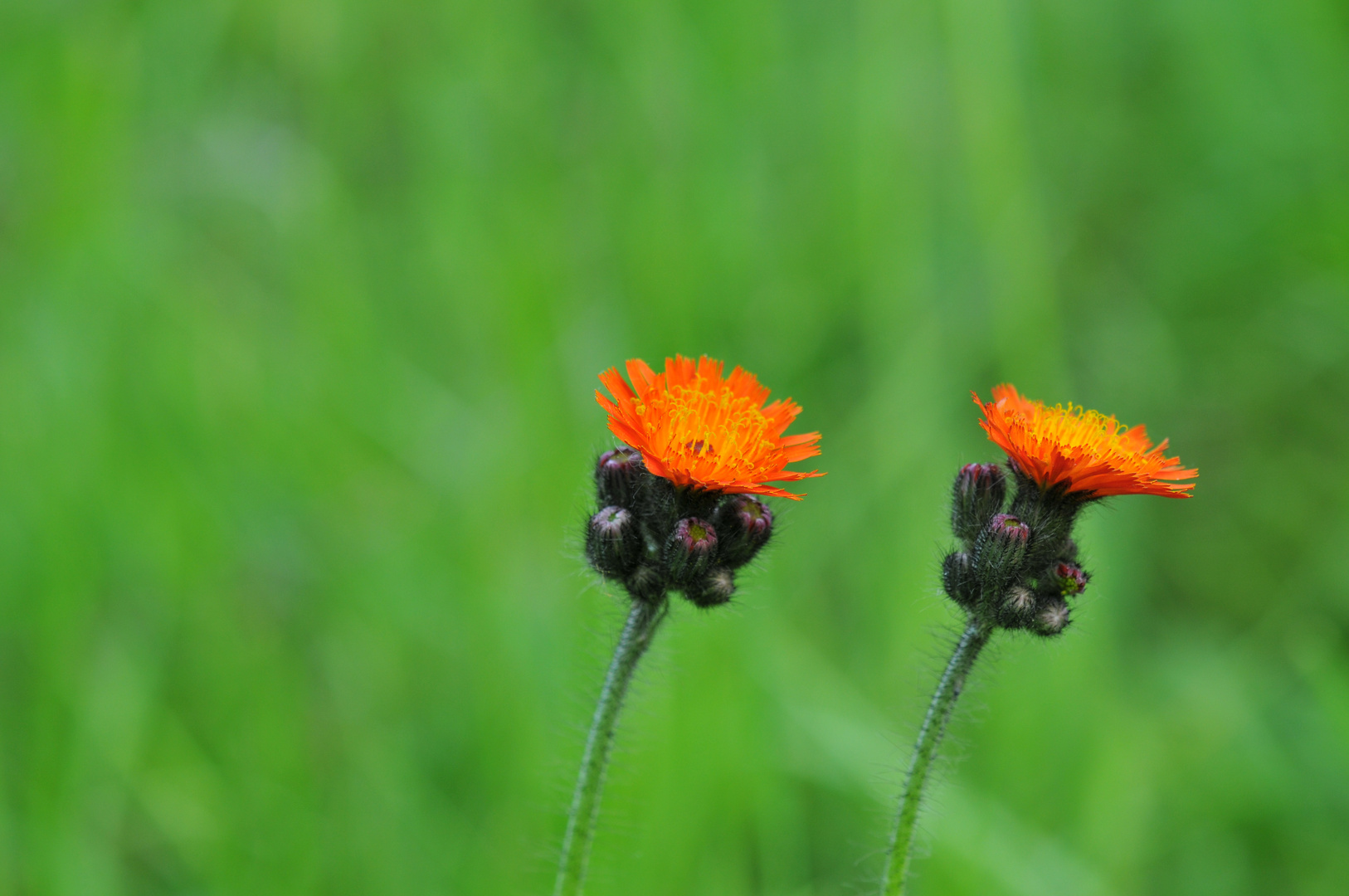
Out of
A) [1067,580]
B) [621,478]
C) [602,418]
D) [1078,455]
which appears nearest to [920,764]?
[1067,580]

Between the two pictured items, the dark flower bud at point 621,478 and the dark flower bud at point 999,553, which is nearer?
the dark flower bud at point 999,553

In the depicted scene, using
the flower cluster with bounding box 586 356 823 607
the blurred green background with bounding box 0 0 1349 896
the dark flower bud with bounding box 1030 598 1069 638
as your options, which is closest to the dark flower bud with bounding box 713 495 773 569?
the flower cluster with bounding box 586 356 823 607

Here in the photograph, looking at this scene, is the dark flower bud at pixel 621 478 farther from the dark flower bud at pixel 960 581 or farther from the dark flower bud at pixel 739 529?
the dark flower bud at pixel 960 581

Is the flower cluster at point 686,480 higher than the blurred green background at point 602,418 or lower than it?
lower

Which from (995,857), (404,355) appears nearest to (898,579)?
(995,857)

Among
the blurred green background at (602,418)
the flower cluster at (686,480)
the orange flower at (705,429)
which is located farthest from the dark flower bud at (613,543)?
the blurred green background at (602,418)

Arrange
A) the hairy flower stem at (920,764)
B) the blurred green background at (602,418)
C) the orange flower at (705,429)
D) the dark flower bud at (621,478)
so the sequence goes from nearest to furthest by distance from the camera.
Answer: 1. the hairy flower stem at (920,764)
2. the orange flower at (705,429)
3. the dark flower bud at (621,478)
4. the blurred green background at (602,418)

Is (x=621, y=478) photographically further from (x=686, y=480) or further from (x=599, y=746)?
(x=599, y=746)
